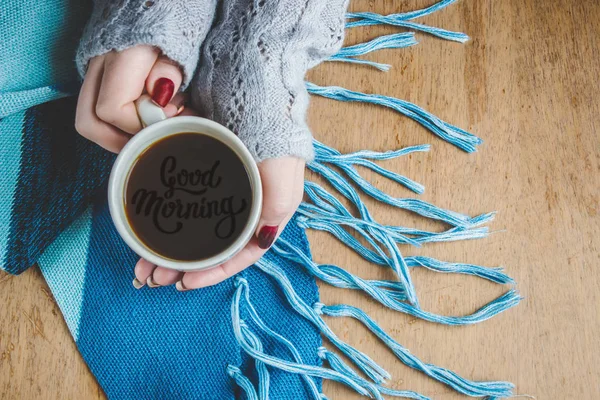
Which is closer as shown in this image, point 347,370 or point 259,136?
point 259,136

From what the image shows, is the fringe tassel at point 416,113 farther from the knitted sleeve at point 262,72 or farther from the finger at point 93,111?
the finger at point 93,111

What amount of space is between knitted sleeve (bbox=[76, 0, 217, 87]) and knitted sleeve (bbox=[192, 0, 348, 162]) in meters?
0.03

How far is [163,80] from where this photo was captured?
555 mm

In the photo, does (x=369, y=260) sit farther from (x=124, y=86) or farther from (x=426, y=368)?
(x=124, y=86)

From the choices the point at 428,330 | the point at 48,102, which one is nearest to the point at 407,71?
the point at 428,330

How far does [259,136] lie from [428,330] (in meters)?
0.38

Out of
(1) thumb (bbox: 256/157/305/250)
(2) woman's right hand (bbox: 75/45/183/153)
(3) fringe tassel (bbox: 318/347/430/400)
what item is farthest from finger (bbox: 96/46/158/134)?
(3) fringe tassel (bbox: 318/347/430/400)

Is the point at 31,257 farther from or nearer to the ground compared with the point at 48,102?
nearer to the ground

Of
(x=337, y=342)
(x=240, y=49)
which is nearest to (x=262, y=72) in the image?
(x=240, y=49)

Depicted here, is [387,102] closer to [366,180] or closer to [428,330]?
[366,180]

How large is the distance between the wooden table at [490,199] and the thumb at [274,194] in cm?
19

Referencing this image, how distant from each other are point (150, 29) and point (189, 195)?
18 centimetres

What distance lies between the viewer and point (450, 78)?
79 centimetres

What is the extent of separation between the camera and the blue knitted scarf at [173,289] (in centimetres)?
73
